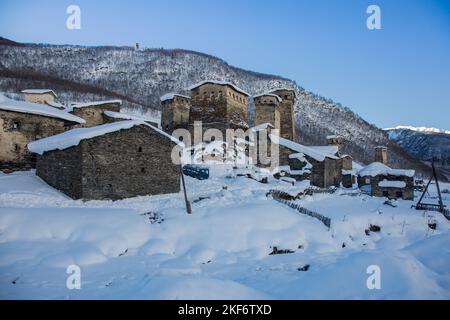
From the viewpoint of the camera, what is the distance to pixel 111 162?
61.3 feet

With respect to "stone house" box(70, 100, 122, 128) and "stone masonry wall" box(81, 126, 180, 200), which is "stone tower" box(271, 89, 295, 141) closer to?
"stone house" box(70, 100, 122, 128)

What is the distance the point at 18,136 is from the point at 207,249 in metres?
17.2

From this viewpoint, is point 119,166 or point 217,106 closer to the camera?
point 119,166

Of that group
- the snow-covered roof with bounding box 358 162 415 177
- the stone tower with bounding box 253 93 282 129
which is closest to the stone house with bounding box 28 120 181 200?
the snow-covered roof with bounding box 358 162 415 177

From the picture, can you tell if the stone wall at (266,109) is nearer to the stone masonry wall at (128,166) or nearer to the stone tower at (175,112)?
the stone tower at (175,112)

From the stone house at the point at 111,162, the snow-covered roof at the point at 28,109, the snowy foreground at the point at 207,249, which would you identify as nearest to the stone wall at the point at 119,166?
the stone house at the point at 111,162

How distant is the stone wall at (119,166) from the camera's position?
711 inches

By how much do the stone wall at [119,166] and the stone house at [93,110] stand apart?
45.3ft

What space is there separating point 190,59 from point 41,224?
149072 millimetres

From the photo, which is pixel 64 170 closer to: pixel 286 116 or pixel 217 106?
pixel 217 106

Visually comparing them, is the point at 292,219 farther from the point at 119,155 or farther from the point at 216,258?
the point at 119,155

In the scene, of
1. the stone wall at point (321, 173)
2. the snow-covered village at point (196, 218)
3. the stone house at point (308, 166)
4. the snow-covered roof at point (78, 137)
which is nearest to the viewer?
the snow-covered village at point (196, 218)

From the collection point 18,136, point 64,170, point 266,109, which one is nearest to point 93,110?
point 18,136

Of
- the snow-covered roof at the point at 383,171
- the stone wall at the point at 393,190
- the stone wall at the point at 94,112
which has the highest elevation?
the stone wall at the point at 94,112
